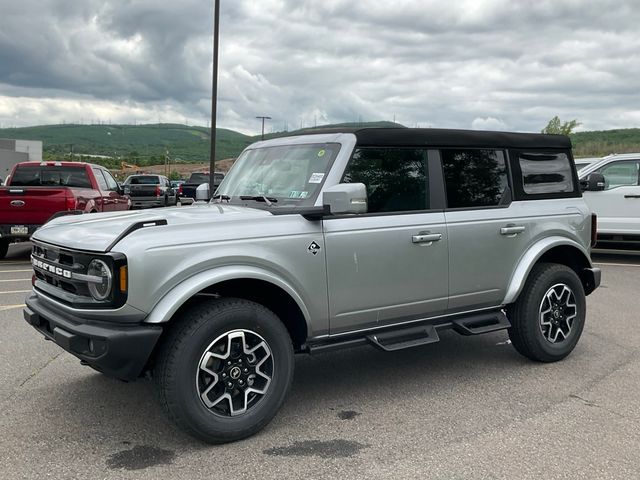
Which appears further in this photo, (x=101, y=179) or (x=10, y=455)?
(x=101, y=179)

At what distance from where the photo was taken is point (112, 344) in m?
3.20

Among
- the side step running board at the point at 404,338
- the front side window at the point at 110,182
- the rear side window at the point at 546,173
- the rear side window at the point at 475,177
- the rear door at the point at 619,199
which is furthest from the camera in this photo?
the front side window at the point at 110,182

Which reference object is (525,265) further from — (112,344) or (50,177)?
(50,177)

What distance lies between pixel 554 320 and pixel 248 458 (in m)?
3.03

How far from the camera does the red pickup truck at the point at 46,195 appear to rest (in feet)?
35.6

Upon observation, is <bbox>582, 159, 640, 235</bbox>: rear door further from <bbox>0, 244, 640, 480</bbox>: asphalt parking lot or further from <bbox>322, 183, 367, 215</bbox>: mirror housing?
<bbox>322, 183, 367, 215</bbox>: mirror housing

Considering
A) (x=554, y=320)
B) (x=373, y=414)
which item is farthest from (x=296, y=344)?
(x=554, y=320)

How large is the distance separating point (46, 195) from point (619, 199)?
10.8 metres

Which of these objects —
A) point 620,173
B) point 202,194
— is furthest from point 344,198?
point 620,173

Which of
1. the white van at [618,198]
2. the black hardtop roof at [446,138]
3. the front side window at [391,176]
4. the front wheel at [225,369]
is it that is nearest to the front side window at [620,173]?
the white van at [618,198]

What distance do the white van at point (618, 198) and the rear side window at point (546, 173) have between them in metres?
6.56

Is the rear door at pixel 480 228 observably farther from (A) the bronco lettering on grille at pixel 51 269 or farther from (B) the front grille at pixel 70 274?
(A) the bronco lettering on grille at pixel 51 269

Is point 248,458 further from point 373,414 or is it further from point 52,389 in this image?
point 52,389

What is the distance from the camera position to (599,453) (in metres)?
3.45
